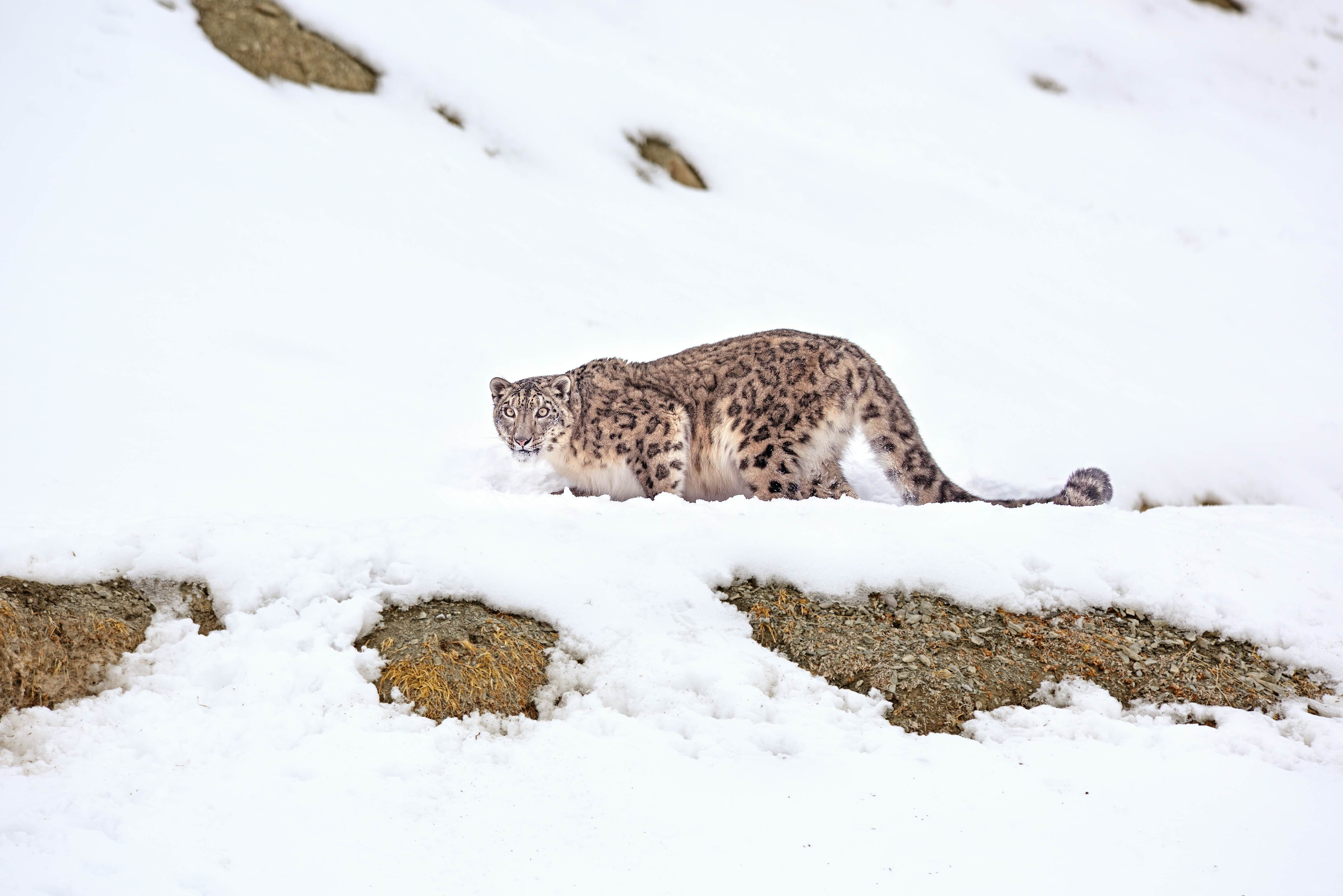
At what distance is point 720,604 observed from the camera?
6.11 meters

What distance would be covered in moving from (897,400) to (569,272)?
24.4 feet

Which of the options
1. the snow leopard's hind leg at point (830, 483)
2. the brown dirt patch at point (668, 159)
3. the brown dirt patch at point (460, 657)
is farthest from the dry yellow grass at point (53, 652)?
the brown dirt patch at point (668, 159)

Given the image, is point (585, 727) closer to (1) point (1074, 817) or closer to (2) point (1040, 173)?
(1) point (1074, 817)

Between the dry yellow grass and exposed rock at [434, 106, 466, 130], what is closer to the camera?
the dry yellow grass

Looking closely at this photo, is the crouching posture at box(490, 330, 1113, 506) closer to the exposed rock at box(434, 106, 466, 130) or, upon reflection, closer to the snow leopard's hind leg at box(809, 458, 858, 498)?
the snow leopard's hind leg at box(809, 458, 858, 498)

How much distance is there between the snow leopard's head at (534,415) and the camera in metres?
8.96

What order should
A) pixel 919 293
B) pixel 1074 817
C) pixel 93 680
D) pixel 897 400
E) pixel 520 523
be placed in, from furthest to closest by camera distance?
pixel 919 293, pixel 897 400, pixel 520 523, pixel 93 680, pixel 1074 817

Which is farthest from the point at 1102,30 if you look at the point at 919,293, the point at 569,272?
the point at 569,272

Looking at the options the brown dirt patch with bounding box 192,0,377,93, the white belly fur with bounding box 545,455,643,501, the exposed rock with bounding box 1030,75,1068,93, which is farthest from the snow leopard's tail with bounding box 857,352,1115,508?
the exposed rock with bounding box 1030,75,1068,93

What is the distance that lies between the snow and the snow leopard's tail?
1.56ft

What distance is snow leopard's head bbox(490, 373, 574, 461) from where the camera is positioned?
353 inches

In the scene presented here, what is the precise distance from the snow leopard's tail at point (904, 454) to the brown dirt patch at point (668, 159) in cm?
1106

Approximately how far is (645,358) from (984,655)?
7708 millimetres

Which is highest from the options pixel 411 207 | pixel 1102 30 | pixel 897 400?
pixel 1102 30
